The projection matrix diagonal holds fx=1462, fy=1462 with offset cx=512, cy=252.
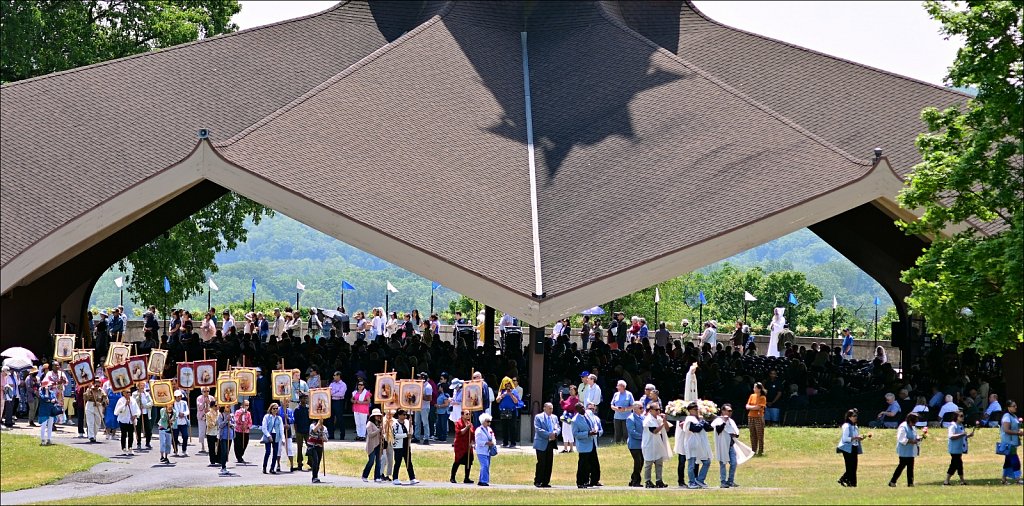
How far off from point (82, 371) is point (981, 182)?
58.4 feet

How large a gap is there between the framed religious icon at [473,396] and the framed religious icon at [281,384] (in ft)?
11.4

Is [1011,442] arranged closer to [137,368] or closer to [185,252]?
[137,368]

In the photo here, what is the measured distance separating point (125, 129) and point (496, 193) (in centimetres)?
1013

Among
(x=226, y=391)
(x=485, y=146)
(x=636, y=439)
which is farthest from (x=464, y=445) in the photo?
(x=485, y=146)

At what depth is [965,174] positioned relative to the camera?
26188 millimetres

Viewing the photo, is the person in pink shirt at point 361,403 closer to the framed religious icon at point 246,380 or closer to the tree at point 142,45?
the framed religious icon at point 246,380

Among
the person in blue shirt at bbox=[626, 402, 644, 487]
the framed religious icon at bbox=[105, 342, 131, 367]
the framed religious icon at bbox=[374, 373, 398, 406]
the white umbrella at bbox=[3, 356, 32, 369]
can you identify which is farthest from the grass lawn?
the person in blue shirt at bbox=[626, 402, 644, 487]

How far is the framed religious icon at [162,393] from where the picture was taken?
28209 mm

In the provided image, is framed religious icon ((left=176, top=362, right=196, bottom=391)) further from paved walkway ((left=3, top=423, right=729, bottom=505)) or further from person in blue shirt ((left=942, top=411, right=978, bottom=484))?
person in blue shirt ((left=942, top=411, right=978, bottom=484))

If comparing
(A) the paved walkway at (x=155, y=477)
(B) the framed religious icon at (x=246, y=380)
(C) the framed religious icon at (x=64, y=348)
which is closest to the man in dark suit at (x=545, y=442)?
(A) the paved walkway at (x=155, y=477)

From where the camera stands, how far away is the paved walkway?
81.7 feet

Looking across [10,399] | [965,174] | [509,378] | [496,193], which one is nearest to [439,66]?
[496,193]

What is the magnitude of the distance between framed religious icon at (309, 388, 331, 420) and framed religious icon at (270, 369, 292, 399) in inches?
45.8

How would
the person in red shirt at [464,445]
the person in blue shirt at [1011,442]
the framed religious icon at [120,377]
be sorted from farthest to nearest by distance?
the framed religious icon at [120,377] < the person in red shirt at [464,445] < the person in blue shirt at [1011,442]
